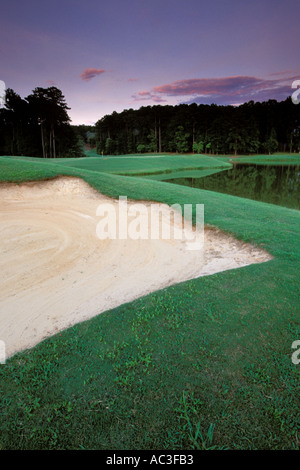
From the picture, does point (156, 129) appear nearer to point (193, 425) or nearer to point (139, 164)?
point (139, 164)

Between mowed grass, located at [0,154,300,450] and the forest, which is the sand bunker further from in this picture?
the forest

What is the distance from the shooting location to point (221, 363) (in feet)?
10.6

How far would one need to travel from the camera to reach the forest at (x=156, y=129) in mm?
57531

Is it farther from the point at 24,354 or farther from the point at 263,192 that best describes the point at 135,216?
the point at 263,192

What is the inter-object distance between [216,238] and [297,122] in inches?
3557

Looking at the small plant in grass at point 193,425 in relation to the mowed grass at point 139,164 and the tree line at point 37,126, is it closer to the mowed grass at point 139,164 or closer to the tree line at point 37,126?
the mowed grass at point 139,164

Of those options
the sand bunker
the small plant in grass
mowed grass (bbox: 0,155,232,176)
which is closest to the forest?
mowed grass (bbox: 0,155,232,176)

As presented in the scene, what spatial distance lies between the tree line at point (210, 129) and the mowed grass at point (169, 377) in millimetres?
75997

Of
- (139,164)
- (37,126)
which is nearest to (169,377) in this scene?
(139,164)

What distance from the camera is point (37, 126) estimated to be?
194 feet

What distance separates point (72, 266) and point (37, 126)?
63.8 meters

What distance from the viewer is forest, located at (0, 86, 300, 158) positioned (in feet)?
189

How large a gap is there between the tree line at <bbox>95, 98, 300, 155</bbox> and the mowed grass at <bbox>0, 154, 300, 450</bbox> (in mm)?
75997

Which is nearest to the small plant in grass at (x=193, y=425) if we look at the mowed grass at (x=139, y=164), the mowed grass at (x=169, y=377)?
the mowed grass at (x=169, y=377)
